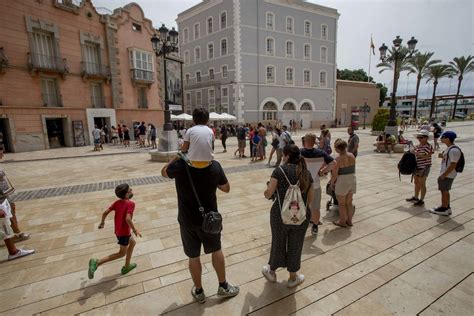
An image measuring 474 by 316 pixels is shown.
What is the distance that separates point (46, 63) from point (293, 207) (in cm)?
2130

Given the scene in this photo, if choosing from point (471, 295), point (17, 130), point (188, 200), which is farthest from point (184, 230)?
point (17, 130)

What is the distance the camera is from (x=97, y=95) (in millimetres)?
20562

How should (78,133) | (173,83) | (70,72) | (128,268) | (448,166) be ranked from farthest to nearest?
(173,83), (78,133), (70,72), (448,166), (128,268)

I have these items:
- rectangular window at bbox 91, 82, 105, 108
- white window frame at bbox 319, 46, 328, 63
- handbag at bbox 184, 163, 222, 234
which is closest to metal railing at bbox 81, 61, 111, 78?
rectangular window at bbox 91, 82, 105, 108

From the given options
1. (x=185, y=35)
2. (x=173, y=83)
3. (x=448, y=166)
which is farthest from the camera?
(x=173, y=83)

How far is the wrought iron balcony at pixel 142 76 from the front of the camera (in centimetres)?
2196

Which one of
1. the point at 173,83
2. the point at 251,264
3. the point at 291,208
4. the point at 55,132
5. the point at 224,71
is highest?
the point at 224,71

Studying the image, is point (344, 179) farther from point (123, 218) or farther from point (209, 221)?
point (123, 218)

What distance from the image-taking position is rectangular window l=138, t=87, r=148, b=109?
76.5ft

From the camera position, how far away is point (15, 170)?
10336mm

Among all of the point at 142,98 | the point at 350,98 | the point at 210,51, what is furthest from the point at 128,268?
the point at 350,98

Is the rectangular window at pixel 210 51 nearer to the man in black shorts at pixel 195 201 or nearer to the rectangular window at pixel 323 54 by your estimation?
the rectangular window at pixel 323 54

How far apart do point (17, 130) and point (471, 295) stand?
→ 2191 cm

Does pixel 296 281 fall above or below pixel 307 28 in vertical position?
below
